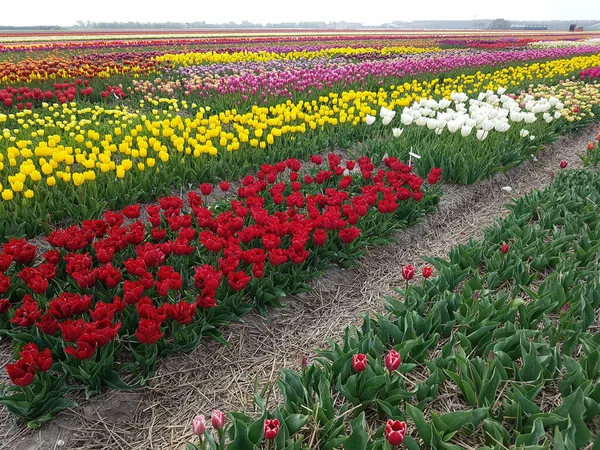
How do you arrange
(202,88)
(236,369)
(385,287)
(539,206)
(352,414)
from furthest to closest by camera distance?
(202,88)
(539,206)
(385,287)
(236,369)
(352,414)

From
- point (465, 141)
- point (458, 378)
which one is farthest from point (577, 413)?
point (465, 141)

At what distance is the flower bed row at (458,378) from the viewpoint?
188 cm

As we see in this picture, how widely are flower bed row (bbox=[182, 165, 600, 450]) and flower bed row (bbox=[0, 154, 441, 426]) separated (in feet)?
2.26

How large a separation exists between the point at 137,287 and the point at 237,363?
0.90m

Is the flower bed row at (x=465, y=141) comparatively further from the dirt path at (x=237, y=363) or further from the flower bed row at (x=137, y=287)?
the flower bed row at (x=137, y=287)

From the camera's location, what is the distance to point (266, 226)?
337cm

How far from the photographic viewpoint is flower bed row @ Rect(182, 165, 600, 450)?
6.15 feet

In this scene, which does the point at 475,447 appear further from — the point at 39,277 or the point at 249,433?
the point at 39,277

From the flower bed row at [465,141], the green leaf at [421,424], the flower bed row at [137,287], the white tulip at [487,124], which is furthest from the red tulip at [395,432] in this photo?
the white tulip at [487,124]

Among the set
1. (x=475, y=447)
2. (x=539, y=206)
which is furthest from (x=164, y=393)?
(x=539, y=206)

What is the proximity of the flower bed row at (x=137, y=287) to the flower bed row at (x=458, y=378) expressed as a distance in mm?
689

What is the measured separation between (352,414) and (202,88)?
30.6 feet

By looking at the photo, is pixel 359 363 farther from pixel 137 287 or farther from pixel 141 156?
pixel 141 156

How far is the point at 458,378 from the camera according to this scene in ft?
7.13
